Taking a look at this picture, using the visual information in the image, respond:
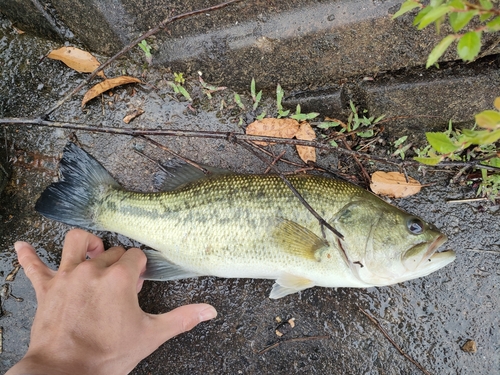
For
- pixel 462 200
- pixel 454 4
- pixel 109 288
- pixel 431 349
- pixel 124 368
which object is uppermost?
pixel 454 4

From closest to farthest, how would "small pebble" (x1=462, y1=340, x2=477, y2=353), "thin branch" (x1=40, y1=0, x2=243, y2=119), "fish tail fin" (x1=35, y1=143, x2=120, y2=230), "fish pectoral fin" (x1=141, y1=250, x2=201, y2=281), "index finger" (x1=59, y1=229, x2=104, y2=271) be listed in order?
"thin branch" (x1=40, y1=0, x2=243, y2=119)
"index finger" (x1=59, y1=229, x2=104, y2=271)
"fish pectoral fin" (x1=141, y1=250, x2=201, y2=281)
"fish tail fin" (x1=35, y1=143, x2=120, y2=230)
"small pebble" (x1=462, y1=340, x2=477, y2=353)

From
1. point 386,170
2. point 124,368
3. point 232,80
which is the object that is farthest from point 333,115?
point 124,368

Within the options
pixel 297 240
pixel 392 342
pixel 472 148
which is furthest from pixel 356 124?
pixel 392 342

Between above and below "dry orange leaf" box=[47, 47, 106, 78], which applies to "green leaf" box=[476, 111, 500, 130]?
below

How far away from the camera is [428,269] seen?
2.60 metres

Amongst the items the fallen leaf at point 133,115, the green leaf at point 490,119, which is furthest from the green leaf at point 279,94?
the green leaf at point 490,119

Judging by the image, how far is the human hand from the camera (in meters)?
2.22

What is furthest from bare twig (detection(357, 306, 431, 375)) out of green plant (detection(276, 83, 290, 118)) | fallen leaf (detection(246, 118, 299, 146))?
green plant (detection(276, 83, 290, 118))

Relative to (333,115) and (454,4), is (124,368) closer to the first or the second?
(333,115)

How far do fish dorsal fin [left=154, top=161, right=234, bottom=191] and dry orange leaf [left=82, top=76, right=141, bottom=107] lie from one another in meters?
0.85

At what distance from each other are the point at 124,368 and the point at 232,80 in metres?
2.34

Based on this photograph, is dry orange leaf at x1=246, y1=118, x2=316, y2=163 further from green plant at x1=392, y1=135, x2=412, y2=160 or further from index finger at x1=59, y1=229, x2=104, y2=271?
index finger at x1=59, y1=229, x2=104, y2=271

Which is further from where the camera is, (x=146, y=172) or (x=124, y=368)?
(x=146, y=172)

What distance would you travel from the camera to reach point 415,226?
8.56ft
